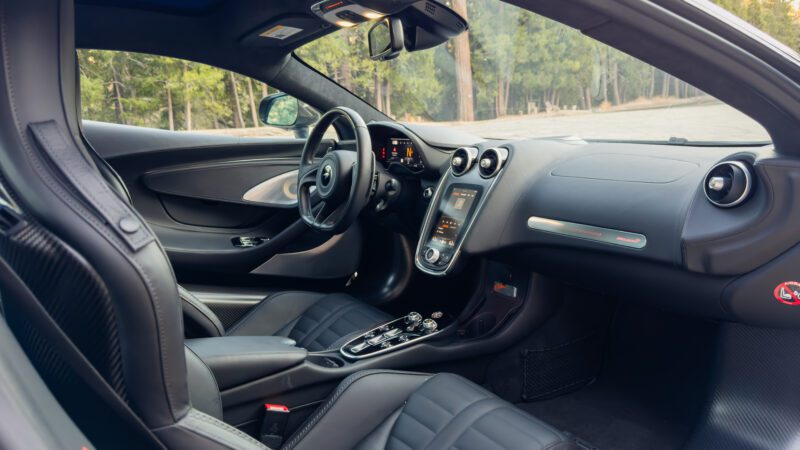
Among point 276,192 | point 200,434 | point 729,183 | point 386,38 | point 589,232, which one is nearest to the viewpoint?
point 200,434

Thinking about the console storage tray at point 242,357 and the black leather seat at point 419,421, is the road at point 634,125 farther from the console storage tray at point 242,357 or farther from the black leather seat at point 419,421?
the console storage tray at point 242,357

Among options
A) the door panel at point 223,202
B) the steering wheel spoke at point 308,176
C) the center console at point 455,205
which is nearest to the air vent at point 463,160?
the center console at point 455,205

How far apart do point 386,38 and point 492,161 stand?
0.60 m

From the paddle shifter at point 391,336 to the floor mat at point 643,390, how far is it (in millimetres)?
489

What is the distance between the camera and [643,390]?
2480 mm

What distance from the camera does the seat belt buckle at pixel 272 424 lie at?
185 centimetres

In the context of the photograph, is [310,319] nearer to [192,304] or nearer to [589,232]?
[192,304]

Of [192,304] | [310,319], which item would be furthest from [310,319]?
[192,304]

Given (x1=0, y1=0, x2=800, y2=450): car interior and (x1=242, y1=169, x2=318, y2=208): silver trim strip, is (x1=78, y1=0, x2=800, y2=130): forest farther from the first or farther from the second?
(x1=242, y1=169, x2=318, y2=208): silver trim strip

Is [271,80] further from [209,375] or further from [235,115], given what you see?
[209,375]

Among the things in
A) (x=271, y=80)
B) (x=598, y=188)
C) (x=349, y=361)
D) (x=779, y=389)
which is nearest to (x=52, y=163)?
(x=349, y=361)

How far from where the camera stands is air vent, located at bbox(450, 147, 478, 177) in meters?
2.49

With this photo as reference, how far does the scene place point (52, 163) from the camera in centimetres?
90

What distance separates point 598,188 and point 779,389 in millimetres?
768
